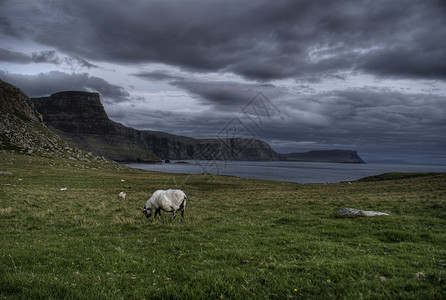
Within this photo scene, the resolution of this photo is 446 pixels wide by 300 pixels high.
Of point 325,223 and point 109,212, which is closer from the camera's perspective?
point 325,223

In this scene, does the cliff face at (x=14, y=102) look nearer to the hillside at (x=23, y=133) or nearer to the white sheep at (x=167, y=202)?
the hillside at (x=23, y=133)

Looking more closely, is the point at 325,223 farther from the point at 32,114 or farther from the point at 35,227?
the point at 32,114

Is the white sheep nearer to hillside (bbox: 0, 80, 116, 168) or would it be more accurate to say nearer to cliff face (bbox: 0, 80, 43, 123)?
hillside (bbox: 0, 80, 116, 168)

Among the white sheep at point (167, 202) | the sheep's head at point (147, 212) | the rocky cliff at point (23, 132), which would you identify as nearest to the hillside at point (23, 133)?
the rocky cliff at point (23, 132)

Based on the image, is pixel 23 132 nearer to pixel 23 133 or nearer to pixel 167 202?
pixel 23 133

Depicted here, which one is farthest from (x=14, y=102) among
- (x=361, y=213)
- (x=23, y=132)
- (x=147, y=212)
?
(x=361, y=213)

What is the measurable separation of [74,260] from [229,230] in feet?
25.0

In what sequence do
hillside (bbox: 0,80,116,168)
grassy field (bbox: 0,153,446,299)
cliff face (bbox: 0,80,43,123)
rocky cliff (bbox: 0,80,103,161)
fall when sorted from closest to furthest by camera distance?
grassy field (bbox: 0,153,446,299), hillside (bbox: 0,80,116,168), rocky cliff (bbox: 0,80,103,161), cliff face (bbox: 0,80,43,123)

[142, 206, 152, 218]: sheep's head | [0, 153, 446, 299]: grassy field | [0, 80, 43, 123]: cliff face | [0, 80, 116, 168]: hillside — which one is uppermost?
[0, 80, 43, 123]: cliff face

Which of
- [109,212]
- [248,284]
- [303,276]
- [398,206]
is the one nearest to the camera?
[248,284]

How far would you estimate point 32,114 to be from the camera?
435ft

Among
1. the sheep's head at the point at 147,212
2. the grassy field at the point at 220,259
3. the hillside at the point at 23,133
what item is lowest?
the sheep's head at the point at 147,212

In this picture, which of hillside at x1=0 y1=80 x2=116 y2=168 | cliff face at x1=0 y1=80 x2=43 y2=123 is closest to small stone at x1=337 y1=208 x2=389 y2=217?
hillside at x1=0 y1=80 x2=116 y2=168

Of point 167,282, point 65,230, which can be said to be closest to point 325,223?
point 167,282
